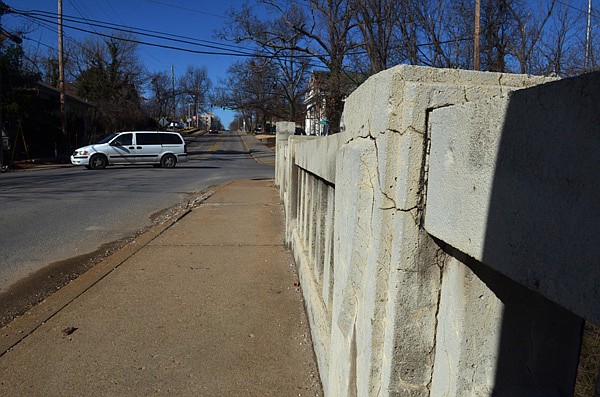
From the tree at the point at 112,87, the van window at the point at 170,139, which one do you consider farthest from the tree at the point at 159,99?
the van window at the point at 170,139

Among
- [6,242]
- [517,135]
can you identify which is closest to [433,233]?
[517,135]

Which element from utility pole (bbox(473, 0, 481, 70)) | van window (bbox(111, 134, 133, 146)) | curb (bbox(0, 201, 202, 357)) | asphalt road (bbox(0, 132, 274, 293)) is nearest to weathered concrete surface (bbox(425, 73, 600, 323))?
curb (bbox(0, 201, 202, 357))

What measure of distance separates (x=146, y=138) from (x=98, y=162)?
2438mm

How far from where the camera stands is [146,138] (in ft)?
77.6

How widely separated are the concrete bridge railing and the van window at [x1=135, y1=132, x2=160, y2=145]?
2280 centimetres

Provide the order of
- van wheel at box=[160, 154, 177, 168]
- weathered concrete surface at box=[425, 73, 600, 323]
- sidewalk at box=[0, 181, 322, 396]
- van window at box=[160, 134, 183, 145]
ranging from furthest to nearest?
1. van window at box=[160, 134, 183, 145]
2. van wheel at box=[160, 154, 177, 168]
3. sidewalk at box=[0, 181, 322, 396]
4. weathered concrete surface at box=[425, 73, 600, 323]

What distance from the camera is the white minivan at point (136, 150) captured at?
894 inches

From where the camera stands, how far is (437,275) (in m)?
1.52

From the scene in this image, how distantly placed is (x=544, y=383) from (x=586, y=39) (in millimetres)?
11981

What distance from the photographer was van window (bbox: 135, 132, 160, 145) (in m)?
23.5

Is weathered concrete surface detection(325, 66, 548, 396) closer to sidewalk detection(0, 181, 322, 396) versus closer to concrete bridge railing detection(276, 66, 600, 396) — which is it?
concrete bridge railing detection(276, 66, 600, 396)

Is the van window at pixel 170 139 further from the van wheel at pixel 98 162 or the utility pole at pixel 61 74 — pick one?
the utility pole at pixel 61 74

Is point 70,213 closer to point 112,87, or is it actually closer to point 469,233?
point 469,233

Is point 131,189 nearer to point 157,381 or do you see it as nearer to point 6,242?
point 6,242
